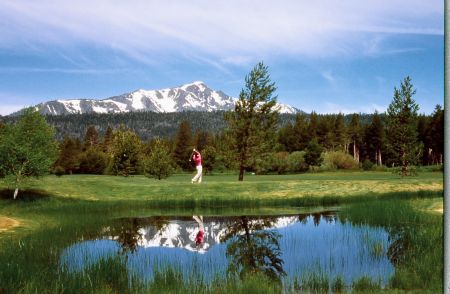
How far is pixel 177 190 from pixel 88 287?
74.9ft

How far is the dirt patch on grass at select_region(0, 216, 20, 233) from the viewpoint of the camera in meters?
18.0

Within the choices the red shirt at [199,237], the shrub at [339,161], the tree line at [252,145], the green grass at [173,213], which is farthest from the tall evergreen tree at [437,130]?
the red shirt at [199,237]

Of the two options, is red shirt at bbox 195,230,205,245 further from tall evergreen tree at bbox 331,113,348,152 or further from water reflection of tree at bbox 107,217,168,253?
tall evergreen tree at bbox 331,113,348,152

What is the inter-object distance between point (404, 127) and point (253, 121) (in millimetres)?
18419

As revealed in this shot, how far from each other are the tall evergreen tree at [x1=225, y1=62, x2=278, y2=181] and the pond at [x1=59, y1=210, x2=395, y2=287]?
2398 centimetres

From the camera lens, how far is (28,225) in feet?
63.1

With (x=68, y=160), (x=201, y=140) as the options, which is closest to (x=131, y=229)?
(x=68, y=160)

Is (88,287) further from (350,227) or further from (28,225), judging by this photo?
(350,227)

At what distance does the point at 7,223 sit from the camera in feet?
61.6

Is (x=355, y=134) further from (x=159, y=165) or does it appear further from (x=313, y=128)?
(x=159, y=165)

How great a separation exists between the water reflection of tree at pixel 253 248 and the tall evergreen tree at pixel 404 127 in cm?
3566

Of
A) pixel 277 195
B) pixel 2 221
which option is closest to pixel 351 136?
pixel 277 195

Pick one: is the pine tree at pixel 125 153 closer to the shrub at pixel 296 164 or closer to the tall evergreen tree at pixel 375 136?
the shrub at pixel 296 164

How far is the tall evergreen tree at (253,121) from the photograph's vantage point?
46.8 meters
